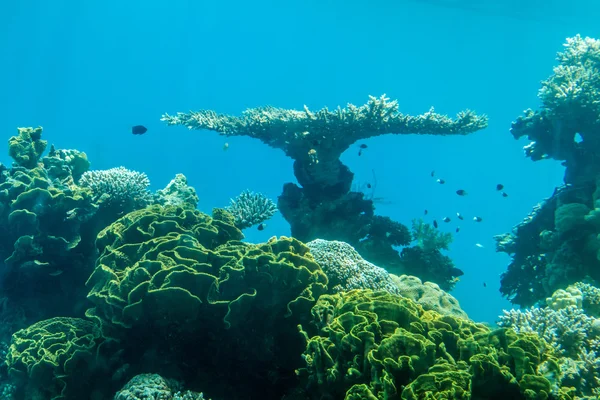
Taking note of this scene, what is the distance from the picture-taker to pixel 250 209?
824 cm

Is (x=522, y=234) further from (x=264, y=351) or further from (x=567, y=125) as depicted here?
(x=264, y=351)

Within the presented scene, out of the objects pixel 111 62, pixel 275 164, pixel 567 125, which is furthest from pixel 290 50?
pixel 567 125

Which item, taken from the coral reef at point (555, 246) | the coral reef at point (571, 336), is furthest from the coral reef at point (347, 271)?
the coral reef at point (555, 246)

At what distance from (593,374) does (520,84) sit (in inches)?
5789

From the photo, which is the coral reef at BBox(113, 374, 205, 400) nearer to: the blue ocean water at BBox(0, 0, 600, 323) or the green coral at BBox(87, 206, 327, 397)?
the green coral at BBox(87, 206, 327, 397)

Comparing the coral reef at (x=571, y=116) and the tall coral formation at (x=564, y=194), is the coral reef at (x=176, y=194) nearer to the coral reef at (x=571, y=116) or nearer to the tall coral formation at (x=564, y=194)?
the tall coral formation at (x=564, y=194)

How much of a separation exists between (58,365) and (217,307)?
6.35 ft

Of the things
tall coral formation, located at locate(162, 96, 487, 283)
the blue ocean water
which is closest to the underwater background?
the blue ocean water

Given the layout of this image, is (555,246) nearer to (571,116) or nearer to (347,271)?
(571,116)

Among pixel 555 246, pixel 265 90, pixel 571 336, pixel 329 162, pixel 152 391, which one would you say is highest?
pixel 265 90

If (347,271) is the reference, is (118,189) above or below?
above

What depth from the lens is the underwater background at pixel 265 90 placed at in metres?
107

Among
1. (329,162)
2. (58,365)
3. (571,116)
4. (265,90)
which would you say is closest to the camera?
(58,365)

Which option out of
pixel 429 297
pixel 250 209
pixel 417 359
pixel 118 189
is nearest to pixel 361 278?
pixel 429 297
